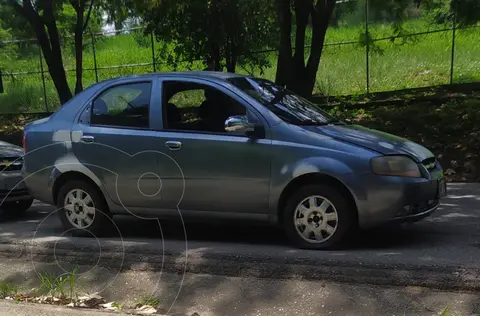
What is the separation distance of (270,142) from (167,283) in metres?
1.60

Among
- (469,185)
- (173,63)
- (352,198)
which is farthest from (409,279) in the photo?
(173,63)

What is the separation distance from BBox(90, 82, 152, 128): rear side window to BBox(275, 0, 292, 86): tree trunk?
7.16 meters

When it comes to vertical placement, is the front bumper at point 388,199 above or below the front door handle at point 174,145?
below

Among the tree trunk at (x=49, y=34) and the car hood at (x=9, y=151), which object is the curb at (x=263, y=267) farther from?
the tree trunk at (x=49, y=34)

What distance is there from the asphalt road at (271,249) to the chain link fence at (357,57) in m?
9.02

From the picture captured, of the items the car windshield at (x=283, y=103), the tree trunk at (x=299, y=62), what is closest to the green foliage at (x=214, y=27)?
the tree trunk at (x=299, y=62)

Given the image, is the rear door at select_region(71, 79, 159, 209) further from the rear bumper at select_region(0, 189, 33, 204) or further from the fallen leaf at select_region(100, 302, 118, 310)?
the rear bumper at select_region(0, 189, 33, 204)

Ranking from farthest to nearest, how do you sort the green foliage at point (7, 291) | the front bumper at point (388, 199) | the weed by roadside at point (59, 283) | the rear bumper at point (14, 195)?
the rear bumper at point (14, 195) → the front bumper at point (388, 199) → the green foliage at point (7, 291) → the weed by roadside at point (59, 283)

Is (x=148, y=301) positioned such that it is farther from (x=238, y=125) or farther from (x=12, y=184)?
(x=12, y=184)

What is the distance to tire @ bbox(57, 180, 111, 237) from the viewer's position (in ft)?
19.5

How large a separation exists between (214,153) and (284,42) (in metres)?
7.84

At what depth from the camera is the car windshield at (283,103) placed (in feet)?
17.7

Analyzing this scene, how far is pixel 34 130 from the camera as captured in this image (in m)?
6.27

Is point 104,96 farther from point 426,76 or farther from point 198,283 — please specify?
point 426,76
